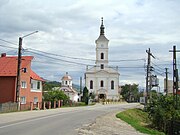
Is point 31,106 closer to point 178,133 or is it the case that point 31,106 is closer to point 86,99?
point 178,133

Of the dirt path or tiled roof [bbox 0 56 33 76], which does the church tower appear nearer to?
tiled roof [bbox 0 56 33 76]

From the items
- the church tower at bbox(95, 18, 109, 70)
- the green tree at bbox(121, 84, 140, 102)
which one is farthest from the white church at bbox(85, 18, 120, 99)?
the green tree at bbox(121, 84, 140, 102)

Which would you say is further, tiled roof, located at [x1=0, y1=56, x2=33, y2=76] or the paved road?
tiled roof, located at [x1=0, y1=56, x2=33, y2=76]

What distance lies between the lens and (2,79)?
52.0 metres

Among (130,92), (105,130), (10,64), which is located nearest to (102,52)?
(130,92)

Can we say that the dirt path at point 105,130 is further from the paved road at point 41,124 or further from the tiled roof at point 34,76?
the tiled roof at point 34,76

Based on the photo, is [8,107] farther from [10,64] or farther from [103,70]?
[103,70]

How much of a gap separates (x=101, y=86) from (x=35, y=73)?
5239 centimetres

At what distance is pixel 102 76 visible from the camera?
372 feet

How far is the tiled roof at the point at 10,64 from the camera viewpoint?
171 feet

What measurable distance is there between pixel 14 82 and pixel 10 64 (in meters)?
4.09

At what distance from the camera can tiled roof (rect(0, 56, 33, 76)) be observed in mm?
52094

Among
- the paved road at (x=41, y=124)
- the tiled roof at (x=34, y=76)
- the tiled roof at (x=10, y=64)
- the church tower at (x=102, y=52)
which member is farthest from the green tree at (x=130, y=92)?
the paved road at (x=41, y=124)

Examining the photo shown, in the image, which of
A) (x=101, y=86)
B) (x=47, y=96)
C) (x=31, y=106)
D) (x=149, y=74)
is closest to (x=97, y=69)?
(x=101, y=86)
